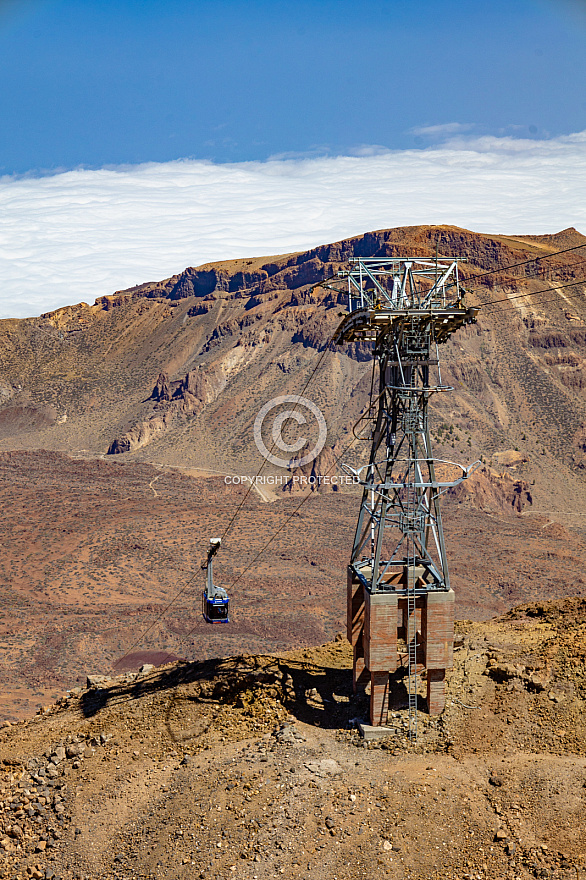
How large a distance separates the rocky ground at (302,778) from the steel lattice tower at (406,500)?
1407 millimetres

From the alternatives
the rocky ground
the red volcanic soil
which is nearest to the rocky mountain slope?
the red volcanic soil

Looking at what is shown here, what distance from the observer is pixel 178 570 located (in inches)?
2810

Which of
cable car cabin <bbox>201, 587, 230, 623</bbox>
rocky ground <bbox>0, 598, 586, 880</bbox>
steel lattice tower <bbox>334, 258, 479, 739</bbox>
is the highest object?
steel lattice tower <bbox>334, 258, 479, 739</bbox>

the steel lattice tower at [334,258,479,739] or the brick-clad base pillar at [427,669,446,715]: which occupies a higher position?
the steel lattice tower at [334,258,479,739]

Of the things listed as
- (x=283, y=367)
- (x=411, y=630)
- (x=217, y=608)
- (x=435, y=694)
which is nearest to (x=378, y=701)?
(x=435, y=694)

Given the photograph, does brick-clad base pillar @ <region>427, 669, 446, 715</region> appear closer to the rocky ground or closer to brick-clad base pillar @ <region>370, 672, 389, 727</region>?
the rocky ground

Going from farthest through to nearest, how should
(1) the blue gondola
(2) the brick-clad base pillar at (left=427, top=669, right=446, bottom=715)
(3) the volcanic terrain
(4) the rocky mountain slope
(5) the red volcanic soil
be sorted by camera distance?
1. (4) the rocky mountain slope
2. (5) the red volcanic soil
3. (1) the blue gondola
4. (2) the brick-clad base pillar at (left=427, top=669, right=446, bottom=715)
5. (3) the volcanic terrain

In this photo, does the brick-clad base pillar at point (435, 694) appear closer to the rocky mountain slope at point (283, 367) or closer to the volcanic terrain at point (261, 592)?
the volcanic terrain at point (261, 592)

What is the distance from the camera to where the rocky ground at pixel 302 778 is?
17.9 meters

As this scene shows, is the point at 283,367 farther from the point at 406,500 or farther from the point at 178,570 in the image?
the point at 406,500

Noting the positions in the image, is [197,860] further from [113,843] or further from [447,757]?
[447,757]

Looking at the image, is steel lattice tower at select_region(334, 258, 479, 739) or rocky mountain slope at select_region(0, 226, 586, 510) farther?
rocky mountain slope at select_region(0, 226, 586, 510)

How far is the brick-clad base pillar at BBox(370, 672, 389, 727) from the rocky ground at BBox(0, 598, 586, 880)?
0.51 metres

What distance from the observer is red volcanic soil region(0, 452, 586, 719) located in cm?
5512
